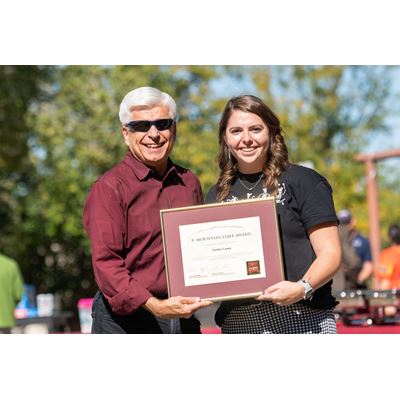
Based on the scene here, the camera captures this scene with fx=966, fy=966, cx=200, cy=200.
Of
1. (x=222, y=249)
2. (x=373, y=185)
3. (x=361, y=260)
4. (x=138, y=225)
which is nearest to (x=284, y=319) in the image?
(x=222, y=249)

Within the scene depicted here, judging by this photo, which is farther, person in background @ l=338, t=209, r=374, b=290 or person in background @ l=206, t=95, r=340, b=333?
person in background @ l=338, t=209, r=374, b=290

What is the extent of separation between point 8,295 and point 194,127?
→ 38.6ft

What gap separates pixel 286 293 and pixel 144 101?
1010mm

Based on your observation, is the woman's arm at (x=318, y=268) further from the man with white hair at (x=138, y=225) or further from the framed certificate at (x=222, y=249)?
the man with white hair at (x=138, y=225)

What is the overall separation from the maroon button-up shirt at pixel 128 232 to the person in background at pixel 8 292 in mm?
6841

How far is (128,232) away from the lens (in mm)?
4051

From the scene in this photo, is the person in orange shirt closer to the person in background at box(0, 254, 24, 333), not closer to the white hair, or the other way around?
the person in background at box(0, 254, 24, 333)

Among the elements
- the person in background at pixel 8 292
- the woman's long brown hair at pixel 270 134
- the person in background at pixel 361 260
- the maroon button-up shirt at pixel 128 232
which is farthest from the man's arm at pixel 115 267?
the person in background at pixel 361 260

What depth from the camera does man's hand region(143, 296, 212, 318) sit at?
3.91m

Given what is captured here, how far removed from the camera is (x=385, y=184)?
88.9 ft

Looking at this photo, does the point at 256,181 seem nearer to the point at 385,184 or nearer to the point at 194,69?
the point at 194,69

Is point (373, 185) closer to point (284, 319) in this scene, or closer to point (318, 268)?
point (284, 319)

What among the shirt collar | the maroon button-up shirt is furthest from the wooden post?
the maroon button-up shirt
